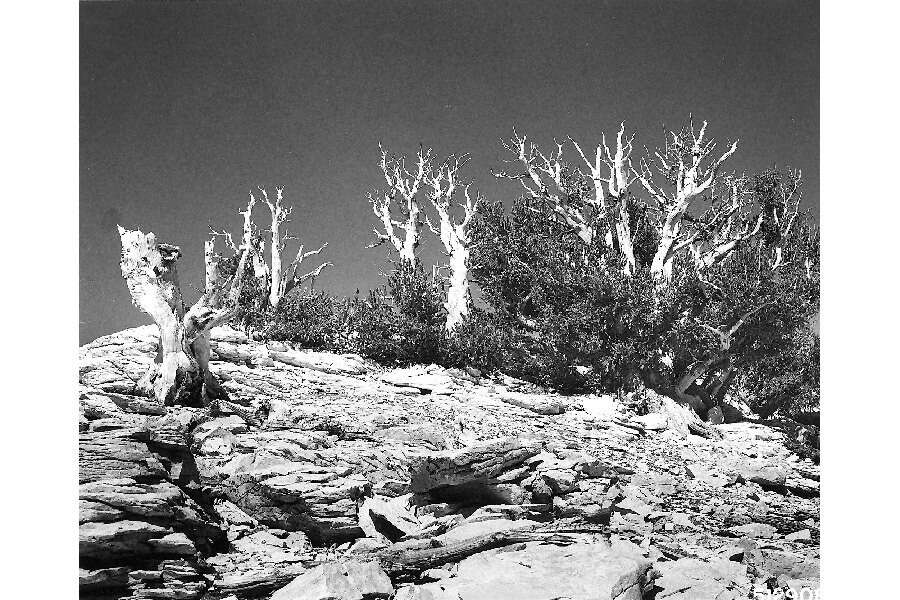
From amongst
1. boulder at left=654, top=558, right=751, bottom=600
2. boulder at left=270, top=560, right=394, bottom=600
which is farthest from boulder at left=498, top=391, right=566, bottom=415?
boulder at left=270, top=560, right=394, bottom=600

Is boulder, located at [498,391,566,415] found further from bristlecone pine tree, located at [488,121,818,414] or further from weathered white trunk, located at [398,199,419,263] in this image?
weathered white trunk, located at [398,199,419,263]

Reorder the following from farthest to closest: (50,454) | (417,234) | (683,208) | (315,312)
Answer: (417,234) → (315,312) → (683,208) → (50,454)

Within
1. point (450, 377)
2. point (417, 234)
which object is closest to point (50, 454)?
point (450, 377)

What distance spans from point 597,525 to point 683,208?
10.8 meters

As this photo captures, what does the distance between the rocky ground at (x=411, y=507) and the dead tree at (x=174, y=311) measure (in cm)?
47

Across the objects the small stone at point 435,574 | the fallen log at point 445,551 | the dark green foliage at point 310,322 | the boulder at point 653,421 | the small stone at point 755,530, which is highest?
the dark green foliage at point 310,322

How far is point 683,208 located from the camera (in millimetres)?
15945

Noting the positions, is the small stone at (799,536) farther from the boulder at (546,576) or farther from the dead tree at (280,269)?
the dead tree at (280,269)

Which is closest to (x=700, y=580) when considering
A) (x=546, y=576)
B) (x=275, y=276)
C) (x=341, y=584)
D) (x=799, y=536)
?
(x=546, y=576)

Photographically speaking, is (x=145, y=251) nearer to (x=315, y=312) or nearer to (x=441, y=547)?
(x=441, y=547)

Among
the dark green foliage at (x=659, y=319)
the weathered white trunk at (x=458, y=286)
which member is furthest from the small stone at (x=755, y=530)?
the weathered white trunk at (x=458, y=286)

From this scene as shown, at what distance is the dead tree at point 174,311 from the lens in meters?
9.65

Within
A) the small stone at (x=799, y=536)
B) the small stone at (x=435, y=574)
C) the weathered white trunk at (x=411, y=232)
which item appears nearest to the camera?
the small stone at (x=435, y=574)

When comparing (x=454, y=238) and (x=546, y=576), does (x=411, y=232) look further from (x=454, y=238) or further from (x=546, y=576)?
(x=546, y=576)
